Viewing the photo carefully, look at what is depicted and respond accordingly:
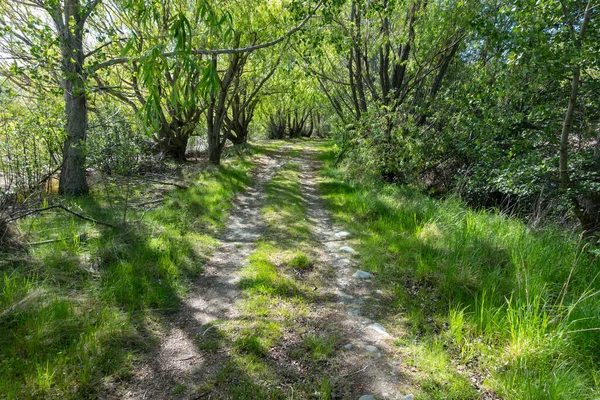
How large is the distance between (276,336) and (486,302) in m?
2.21

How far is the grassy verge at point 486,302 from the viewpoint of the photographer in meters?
2.53

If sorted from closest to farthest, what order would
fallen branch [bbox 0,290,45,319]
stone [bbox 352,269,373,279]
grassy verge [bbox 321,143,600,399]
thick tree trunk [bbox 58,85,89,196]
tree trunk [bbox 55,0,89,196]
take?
grassy verge [bbox 321,143,600,399], fallen branch [bbox 0,290,45,319], stone [bbox 352,269,373,279], tree trunk [bbox 55,0,89,196], thick tree trunk [bbox 58,85,89,196]

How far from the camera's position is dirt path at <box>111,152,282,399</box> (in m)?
2.67

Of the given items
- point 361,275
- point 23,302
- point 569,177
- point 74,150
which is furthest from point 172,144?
point 569,177

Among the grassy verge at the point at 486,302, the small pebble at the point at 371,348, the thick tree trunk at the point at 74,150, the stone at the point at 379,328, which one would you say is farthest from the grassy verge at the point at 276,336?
the thick tree trunk at the point at 74,150

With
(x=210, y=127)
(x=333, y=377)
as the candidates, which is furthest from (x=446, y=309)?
(x=210, y=127)

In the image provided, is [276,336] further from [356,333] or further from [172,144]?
[172,144]

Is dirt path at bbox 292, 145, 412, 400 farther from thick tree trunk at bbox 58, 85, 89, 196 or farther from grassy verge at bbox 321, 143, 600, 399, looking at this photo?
thick tree trunk at bbox 58, 85, 89, 196

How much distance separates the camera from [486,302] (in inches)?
133

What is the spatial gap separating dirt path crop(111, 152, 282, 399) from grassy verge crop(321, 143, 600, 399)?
1.88m

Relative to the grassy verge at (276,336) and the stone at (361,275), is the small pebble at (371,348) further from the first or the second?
the stone at (361,275)

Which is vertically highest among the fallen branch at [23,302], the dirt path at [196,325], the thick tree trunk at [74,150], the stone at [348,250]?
the thick tree trunk at [74,150]

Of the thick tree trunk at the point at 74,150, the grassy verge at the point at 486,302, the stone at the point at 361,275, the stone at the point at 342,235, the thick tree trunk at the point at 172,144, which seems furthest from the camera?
the thick tree trunk at the point at 172,144

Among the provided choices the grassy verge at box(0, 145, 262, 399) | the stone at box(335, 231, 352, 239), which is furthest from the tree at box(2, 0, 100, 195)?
the stone at box(335, 231, 352, 239)
